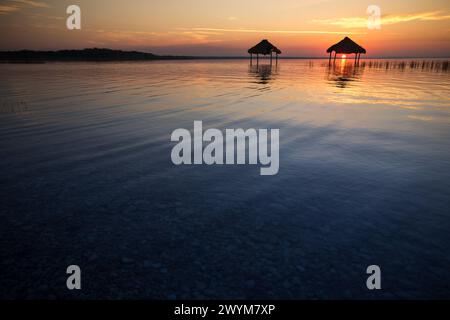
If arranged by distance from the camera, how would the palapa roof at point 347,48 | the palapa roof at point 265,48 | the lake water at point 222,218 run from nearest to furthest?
the lake water at point 222,218
the palapa roof at point 347,48
the palapa roof at point 265,48

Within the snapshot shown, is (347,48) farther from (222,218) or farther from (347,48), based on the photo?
(222,218)

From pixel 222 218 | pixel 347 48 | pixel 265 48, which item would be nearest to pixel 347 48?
pixel 347 48

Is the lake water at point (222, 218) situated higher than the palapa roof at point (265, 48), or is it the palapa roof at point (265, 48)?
the palapa roof at point (265, 48)

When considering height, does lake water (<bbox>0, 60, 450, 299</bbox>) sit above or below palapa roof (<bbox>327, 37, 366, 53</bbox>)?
below

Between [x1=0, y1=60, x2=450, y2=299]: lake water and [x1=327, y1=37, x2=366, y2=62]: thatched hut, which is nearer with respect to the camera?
[x1=0, y1=60, x2=450, y2=299]: lake water

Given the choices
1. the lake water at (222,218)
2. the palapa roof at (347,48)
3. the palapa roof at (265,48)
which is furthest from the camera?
the palapa roof at (265,48)

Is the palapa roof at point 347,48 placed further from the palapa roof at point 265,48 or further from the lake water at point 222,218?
the lake water at point 222,218

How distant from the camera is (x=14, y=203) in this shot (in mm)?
4539

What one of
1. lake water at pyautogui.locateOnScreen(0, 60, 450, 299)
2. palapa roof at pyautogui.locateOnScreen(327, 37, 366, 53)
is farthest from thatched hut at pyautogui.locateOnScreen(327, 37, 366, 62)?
lake water at pyautogui.locateOnScreen(0, 60, 450, 299)

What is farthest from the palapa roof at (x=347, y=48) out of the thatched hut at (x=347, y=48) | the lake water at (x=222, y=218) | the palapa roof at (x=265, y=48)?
the lake water at (x=222, y=218)

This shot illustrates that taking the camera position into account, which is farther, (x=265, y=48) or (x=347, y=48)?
(x=265, y=48)

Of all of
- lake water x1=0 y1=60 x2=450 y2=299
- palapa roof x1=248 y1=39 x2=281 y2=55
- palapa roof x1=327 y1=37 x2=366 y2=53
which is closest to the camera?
lake water x1=0 y1=60 x2=450 y2=299

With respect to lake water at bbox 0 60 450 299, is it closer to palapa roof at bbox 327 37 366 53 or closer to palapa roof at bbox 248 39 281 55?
palapa roof at bbox 248 39 281 55

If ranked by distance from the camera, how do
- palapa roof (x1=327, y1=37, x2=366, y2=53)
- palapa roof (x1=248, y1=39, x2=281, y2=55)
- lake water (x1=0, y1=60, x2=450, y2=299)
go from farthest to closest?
palapa roof (x1=248, y1=39, x2=281, y2=55) → palapa roof (x1=327, y1=37, x2=366, y2=53) → lake water (x1=0, y1=60, x2=450, y2=299)
